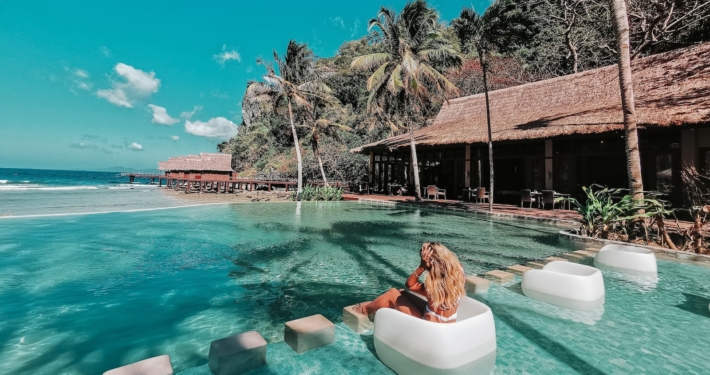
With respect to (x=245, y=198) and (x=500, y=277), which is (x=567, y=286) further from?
(x=245, y=198)

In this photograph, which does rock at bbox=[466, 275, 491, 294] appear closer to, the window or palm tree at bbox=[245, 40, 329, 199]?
the window

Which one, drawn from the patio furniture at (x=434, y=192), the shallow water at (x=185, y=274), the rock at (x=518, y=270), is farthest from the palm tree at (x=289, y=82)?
the rock at (x=518, y=270)

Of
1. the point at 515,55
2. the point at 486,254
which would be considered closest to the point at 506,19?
the point at 486,254

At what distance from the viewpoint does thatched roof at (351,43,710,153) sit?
1020 centimetres

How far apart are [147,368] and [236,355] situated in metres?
0.54

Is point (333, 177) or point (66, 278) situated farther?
point (333, 177)

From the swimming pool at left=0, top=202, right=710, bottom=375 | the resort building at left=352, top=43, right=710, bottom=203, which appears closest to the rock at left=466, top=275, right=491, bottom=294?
the swimming pool at left=0, top=202, right=710, bottom=375

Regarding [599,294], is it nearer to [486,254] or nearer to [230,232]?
[486,254]

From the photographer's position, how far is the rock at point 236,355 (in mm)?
2299

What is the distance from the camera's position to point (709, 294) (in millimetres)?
4137

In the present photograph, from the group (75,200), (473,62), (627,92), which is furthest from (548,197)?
(75,200)

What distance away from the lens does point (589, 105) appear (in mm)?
13273

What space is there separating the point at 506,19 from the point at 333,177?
1830cm

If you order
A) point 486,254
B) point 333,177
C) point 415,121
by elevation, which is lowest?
point 486,254
